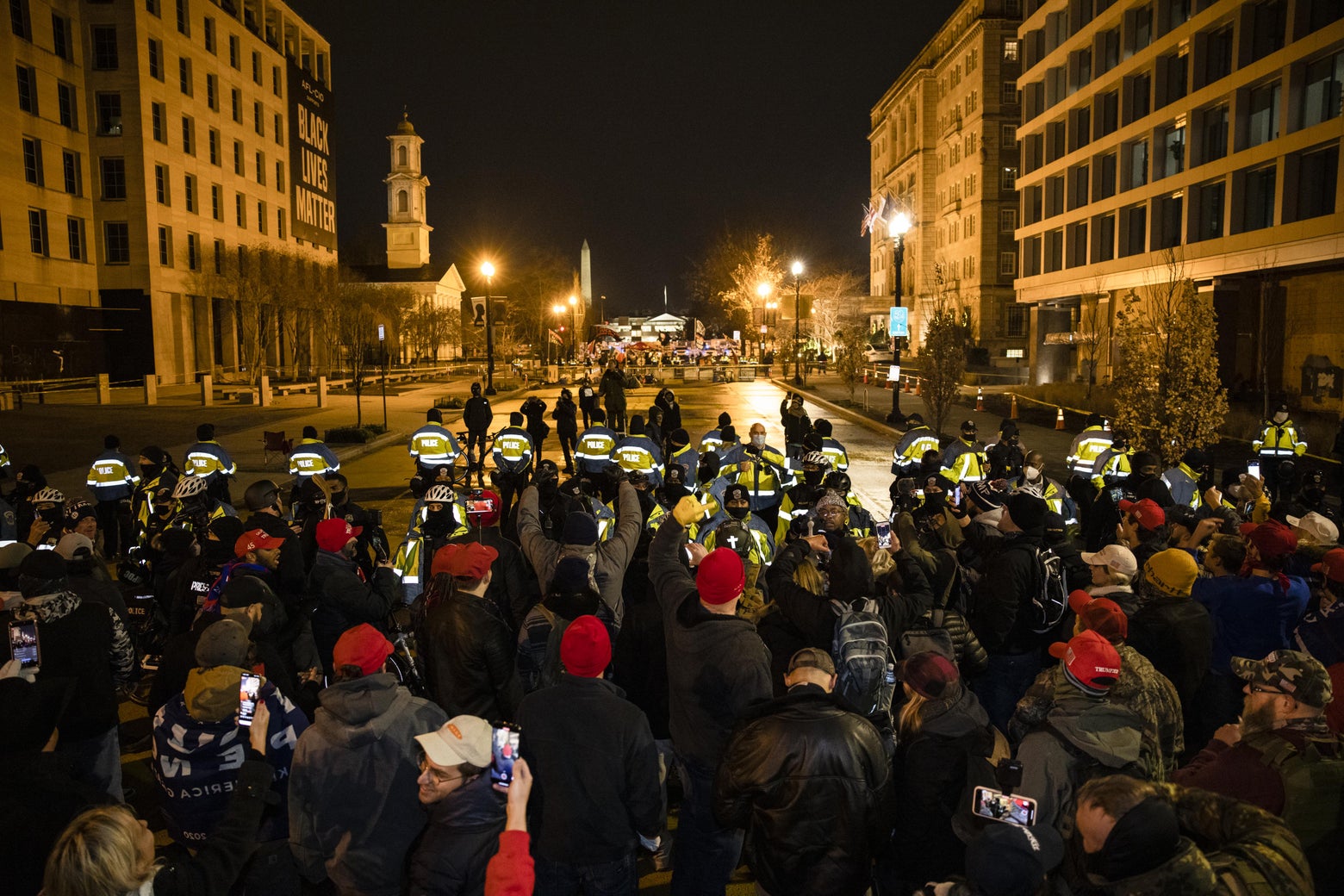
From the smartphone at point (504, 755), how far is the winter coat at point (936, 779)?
1.50 m

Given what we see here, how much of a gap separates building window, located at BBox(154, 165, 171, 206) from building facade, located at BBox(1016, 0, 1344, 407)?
4492 centimetres

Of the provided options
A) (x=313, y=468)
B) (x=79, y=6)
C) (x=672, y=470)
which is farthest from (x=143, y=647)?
(x=79, y=6)

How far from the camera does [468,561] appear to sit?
4.67 metres

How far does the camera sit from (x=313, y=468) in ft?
35.4

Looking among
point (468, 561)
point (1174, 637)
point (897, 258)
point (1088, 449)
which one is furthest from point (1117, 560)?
point (897, 258)

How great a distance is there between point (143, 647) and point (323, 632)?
8.19 feet

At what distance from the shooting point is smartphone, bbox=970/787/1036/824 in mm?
2654

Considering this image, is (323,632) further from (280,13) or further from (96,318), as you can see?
(280,13)

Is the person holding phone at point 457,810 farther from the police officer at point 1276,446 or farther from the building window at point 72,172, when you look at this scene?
the building window at point 72,172

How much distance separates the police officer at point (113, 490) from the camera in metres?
10.5

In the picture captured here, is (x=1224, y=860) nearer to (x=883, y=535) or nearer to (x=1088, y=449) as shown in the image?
(x=883, y=535)

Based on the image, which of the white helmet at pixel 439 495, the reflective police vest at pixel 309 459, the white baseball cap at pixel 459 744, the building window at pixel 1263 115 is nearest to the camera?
the white baseball cap at pixel 459 744

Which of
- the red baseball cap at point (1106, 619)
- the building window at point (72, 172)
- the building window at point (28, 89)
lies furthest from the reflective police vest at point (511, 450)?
the building window at point (72, 172)

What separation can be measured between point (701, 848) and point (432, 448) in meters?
8.70
